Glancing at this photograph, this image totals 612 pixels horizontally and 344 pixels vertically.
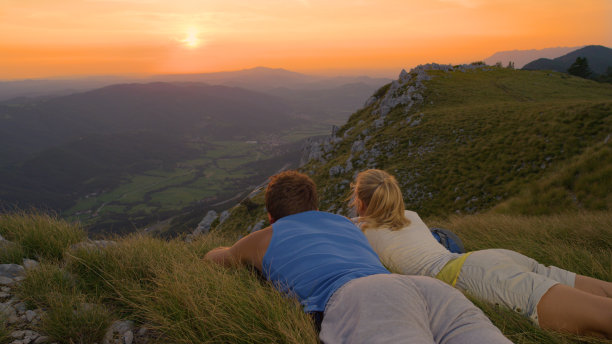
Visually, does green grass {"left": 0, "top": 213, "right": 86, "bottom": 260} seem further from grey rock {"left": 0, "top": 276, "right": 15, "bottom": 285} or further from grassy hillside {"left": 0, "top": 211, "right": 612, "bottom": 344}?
grey rock {"left": 0, "top": 276, "right": 15, "bottom": 285}

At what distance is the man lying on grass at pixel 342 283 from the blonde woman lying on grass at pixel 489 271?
106 centimetres

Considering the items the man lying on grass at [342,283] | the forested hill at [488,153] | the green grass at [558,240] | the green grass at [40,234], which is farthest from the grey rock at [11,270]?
the forested hill at [488,153]

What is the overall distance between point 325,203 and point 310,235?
22.0m

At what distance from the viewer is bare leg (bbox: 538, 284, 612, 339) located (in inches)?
92.5

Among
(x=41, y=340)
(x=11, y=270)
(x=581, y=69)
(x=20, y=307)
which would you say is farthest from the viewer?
(x=581, y=69)

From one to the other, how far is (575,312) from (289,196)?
2.85 m

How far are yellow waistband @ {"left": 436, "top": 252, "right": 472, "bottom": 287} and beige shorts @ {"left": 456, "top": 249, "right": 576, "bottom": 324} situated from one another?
1.9 inches

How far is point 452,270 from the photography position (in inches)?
134

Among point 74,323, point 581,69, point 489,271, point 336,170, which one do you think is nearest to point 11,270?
point 74,323

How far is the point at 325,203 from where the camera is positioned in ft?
80.9

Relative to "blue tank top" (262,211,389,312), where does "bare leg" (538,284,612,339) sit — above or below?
below

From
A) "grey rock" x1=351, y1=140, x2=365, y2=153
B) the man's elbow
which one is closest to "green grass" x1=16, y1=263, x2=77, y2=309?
the man's elbow

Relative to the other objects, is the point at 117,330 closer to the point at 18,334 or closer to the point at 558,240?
the point at 18,334

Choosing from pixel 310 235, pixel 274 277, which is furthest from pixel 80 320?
pixel 310 235
